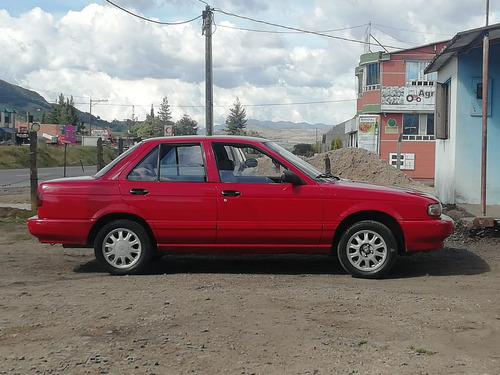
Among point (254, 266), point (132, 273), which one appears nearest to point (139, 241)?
point (132, 273)

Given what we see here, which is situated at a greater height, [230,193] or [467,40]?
[467,40]

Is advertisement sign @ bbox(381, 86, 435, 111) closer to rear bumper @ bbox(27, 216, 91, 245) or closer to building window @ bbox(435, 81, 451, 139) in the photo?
building window @ bbox(435, 81, 451, 139)

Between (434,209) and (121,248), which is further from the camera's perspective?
(121,248)

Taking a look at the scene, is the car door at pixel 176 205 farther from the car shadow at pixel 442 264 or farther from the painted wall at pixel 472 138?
the painted wall at pixel 472 138

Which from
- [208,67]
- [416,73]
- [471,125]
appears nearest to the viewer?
[471,125]

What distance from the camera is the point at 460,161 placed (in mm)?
12562

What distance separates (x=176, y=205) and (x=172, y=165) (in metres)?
0.52

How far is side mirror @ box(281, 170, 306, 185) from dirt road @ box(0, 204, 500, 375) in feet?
3.64

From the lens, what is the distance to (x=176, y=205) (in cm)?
757

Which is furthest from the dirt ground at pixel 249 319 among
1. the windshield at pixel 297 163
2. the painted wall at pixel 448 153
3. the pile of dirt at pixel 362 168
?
the pile of dirt at pixel 362 168

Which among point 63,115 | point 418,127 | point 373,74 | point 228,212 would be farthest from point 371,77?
point 63,115

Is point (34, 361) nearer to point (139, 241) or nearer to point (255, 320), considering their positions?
point (255, 320)

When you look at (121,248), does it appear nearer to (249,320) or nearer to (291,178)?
(291,178)

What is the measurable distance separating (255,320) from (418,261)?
387 cm
